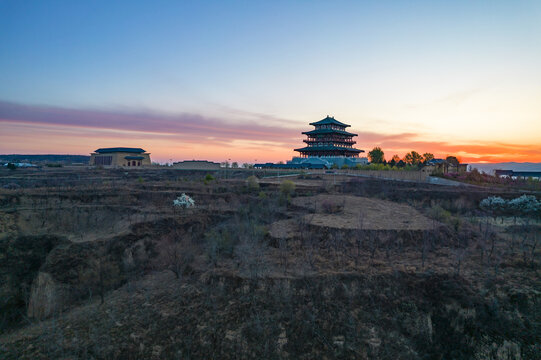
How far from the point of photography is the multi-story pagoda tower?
70.7 meters

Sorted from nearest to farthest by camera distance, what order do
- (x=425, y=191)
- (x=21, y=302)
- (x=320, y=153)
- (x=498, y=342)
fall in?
(x=498, y=342), (x=21, y=302), (x=425, y=191), (x=320, y=153)

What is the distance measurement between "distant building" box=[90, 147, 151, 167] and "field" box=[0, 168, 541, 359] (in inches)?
2210

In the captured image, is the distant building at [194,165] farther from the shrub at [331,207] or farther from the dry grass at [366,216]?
the shrub at [331,207]

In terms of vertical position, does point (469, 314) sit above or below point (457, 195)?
below

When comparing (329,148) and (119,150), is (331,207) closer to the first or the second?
(329,148)

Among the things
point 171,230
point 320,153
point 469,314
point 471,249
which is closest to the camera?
point 469,314

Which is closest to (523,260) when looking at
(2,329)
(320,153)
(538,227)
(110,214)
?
(538,227)

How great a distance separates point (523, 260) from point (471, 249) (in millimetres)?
1914

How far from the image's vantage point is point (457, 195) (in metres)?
27.0

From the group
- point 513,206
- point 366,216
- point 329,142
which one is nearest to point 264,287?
point 366,216

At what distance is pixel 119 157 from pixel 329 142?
5102 cm

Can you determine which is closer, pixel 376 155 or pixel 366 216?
pixel 366 216

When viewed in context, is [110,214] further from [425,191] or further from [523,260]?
[425,191]

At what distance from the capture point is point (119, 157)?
69000mm
